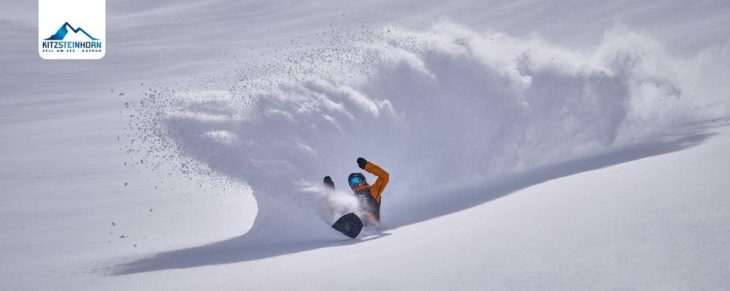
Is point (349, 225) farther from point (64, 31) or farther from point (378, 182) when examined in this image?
point (64, 31)

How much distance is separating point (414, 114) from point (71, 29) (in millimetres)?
17687

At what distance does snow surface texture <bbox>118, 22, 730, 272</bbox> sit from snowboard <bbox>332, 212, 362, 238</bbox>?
0.46 metres

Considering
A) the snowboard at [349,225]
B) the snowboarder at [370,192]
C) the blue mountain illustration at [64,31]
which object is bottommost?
the snowboard at [349,225]

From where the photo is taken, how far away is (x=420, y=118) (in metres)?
13.0

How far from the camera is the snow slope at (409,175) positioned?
620 cm

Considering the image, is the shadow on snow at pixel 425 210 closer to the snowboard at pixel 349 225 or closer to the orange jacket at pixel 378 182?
the snowboard at pixel 349 225

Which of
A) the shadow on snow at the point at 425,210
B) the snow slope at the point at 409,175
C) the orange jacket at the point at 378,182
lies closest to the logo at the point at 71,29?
the snow slope at the point at 409,175

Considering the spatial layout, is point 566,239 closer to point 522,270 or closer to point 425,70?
point 522,270

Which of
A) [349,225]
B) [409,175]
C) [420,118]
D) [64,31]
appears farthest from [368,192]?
[64,31]

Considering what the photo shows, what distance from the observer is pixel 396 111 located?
1281 centimetres

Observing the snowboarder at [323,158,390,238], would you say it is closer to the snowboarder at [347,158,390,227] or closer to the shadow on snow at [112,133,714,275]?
the snowboarder at [347,158,390,227]

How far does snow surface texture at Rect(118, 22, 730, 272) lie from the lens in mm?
9812

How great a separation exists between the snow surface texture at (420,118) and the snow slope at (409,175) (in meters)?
0.04

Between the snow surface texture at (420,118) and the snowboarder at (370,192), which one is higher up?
the snow surface texture at (420,118)
